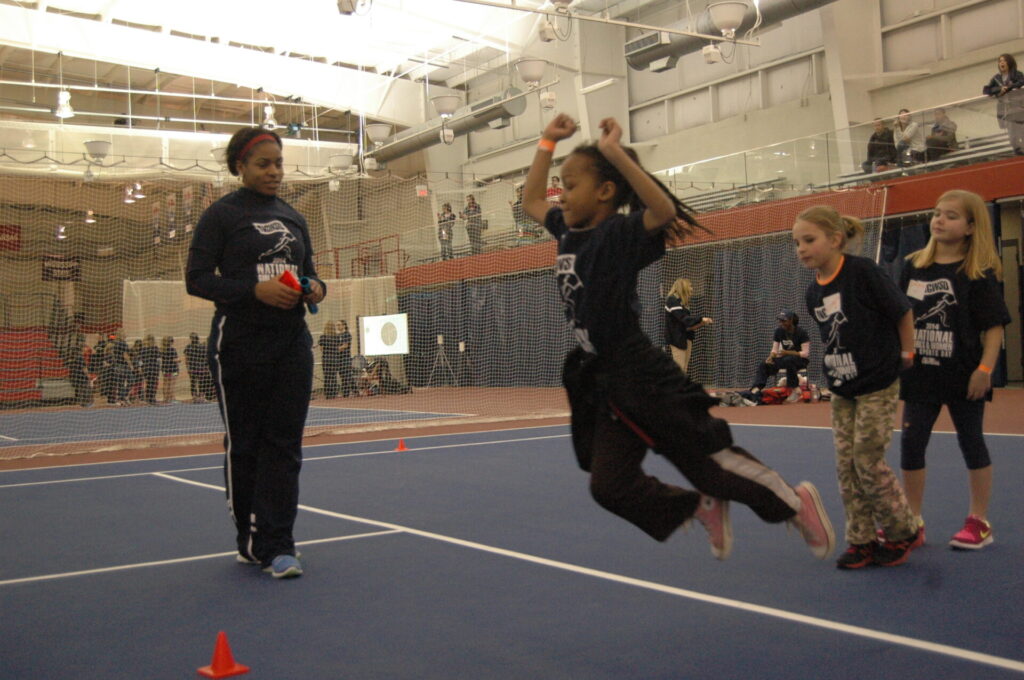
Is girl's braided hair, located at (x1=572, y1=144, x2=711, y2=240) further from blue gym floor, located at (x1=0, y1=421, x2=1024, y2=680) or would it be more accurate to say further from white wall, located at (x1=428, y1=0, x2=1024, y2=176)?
white wall, located at (x1=428, y1=0, x2=1024, y2=176)

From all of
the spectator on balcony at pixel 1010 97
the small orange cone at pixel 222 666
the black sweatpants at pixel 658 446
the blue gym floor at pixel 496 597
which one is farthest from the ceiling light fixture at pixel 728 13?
the small orange cone at pixel 222 666

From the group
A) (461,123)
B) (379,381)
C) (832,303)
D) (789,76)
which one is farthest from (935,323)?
(461,123)

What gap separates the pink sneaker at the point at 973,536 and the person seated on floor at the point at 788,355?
960 cm

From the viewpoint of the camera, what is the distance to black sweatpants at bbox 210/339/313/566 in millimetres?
3844

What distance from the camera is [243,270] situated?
153 inches

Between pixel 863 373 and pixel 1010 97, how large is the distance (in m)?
10.8

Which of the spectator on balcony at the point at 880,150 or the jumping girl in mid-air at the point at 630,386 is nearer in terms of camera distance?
the jumping girl in mid-air at the point at 630,386

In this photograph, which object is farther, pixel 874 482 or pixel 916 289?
pixel 916 289

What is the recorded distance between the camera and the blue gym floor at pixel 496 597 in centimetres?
255

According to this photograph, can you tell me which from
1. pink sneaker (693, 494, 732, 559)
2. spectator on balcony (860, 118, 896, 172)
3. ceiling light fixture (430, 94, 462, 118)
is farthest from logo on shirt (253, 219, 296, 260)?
ceiling light fixture (430, 94, 462, 118)

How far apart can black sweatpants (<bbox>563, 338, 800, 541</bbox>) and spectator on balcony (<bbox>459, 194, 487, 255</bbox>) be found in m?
17.5

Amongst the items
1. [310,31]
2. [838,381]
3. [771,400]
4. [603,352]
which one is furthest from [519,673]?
[310,31]

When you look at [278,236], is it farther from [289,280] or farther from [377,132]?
[377,132]

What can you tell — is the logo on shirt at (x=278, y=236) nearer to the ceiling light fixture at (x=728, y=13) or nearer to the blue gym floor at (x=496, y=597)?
the blue gym floor at (x=496, y=597)
